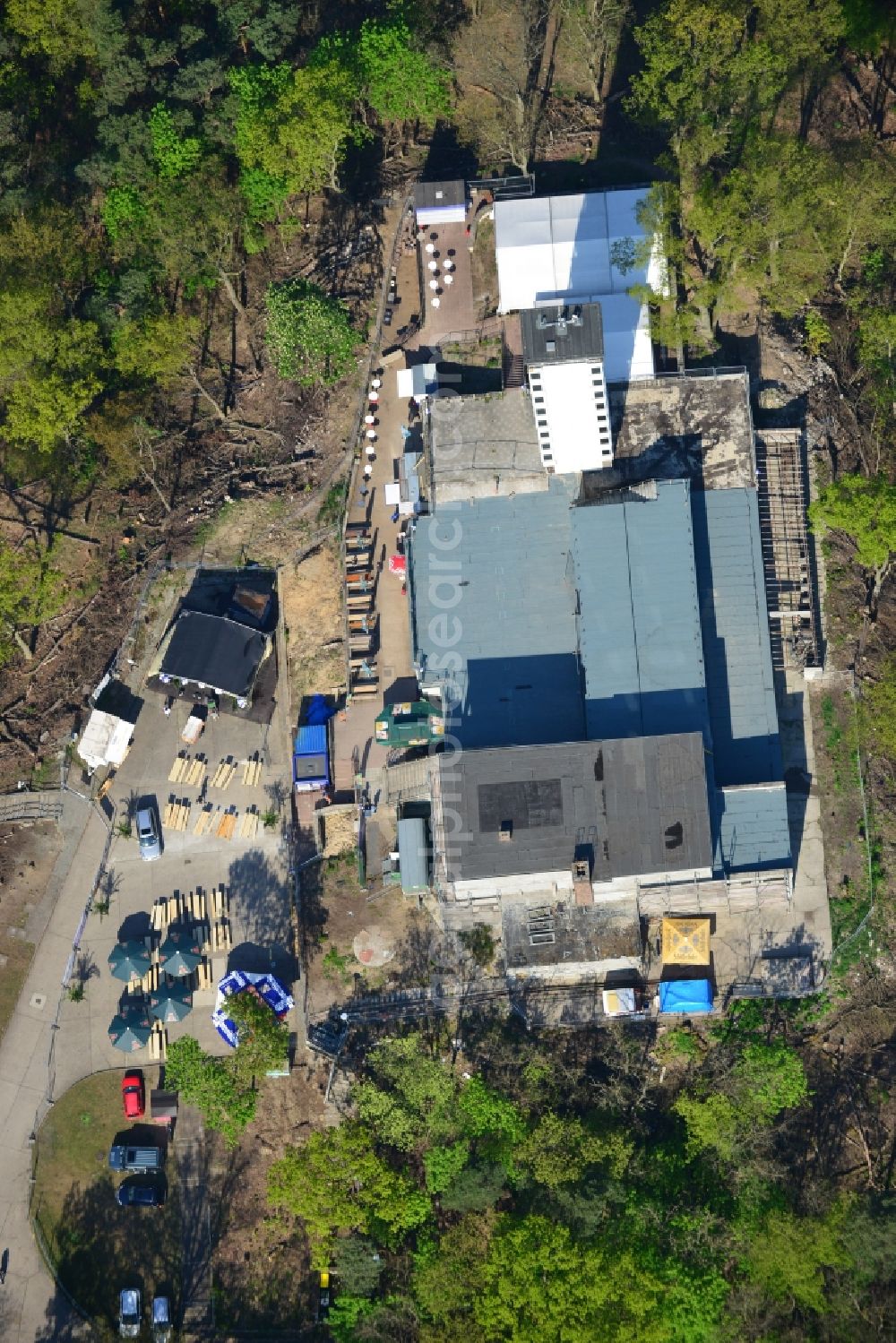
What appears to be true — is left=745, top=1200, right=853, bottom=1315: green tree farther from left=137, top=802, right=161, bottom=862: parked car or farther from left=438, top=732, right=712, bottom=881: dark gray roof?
left=137, top=802, right=161, bottom=862: parked car

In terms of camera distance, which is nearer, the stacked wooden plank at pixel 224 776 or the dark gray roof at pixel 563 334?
the dark gray roof at pixel 563 334

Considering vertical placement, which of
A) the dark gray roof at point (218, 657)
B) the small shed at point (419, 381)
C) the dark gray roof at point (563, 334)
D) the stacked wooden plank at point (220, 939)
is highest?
the small shed at point (419, 381)

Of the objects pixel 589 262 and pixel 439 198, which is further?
pixel 439 198

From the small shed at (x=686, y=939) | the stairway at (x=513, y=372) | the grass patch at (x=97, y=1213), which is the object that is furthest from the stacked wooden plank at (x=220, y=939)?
the stairway at (x=513, y=372)

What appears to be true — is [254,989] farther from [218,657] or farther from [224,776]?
[218,657]

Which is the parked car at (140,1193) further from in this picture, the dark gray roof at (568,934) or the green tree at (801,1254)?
the green tree at (801,1254)

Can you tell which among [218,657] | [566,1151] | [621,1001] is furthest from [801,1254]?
[218,657]
